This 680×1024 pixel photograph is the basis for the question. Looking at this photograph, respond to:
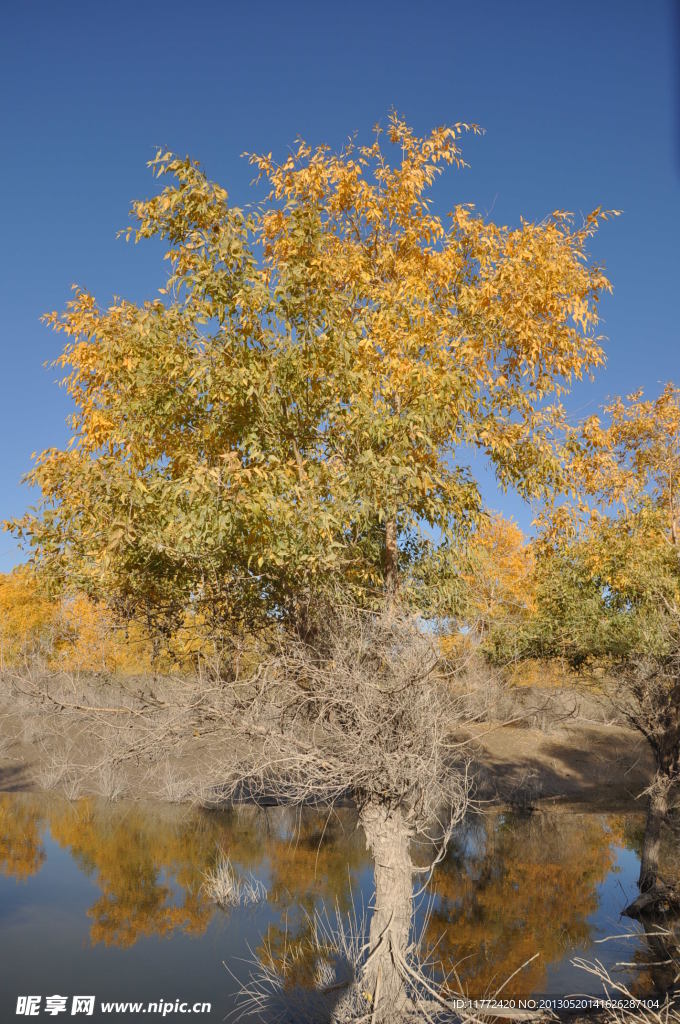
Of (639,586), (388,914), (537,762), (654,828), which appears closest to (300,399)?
(388,914)

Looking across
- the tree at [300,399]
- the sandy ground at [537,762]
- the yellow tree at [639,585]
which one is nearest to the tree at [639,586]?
the yellow tree at [639,585]

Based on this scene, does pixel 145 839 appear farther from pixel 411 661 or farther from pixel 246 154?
pixel 246 154

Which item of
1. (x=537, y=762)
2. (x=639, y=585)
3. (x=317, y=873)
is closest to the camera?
(x=639, y=585)

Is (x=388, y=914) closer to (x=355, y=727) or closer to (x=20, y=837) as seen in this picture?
(x=355, y=727)

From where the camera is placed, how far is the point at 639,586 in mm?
16516

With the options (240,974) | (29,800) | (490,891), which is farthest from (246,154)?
(29,800)

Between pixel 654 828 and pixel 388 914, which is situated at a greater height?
pixel 654 828

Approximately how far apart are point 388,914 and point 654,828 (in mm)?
9965

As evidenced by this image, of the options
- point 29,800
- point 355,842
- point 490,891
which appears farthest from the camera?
point 29,800

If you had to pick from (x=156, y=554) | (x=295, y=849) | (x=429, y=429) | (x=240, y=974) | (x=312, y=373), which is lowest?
(x=240, y=974)

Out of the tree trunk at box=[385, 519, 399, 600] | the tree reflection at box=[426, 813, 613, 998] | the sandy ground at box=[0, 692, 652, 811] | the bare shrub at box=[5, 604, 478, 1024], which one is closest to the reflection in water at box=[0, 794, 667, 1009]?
the tree reflection at box=[426, 813, 613, 998]

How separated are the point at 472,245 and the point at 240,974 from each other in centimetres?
1331

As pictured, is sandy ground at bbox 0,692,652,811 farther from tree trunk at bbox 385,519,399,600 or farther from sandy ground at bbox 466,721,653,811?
tree trunk at bbox 385,519,399,600

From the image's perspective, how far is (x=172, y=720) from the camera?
974cm
